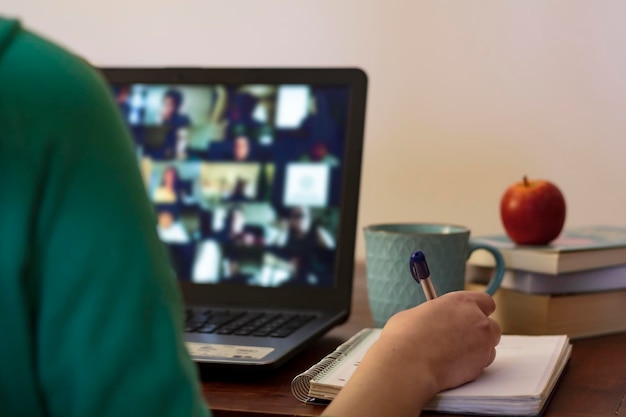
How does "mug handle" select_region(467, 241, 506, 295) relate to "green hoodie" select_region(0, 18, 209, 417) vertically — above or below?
below

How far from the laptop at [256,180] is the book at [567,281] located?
0.18 metres

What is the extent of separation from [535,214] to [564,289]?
95mm

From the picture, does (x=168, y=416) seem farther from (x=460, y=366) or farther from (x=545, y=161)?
(x=545, y=161)

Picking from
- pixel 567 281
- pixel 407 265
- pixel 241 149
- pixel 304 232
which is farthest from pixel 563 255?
pixel 241 149

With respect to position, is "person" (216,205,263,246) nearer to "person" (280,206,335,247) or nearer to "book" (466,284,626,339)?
"person" (280,206,335,247)

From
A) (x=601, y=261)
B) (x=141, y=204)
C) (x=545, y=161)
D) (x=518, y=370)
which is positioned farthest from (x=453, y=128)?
(x=141, y=204)

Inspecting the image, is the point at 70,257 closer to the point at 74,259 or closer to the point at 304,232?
the point at 74,259

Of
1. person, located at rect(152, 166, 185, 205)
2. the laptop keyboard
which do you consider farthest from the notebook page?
person, located at rect(152, 166, 185, 205)

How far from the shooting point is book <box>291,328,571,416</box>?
589 millimetres

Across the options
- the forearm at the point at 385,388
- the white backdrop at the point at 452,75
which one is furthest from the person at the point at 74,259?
the white backdrop at the point at 452,75

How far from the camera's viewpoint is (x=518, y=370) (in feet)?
2.16

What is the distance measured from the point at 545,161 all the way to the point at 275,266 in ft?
1.45

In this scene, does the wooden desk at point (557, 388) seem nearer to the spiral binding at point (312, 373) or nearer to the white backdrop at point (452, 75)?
the spiral binding at point (312, 373)

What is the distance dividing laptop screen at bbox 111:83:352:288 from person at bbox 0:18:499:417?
1.98ft
